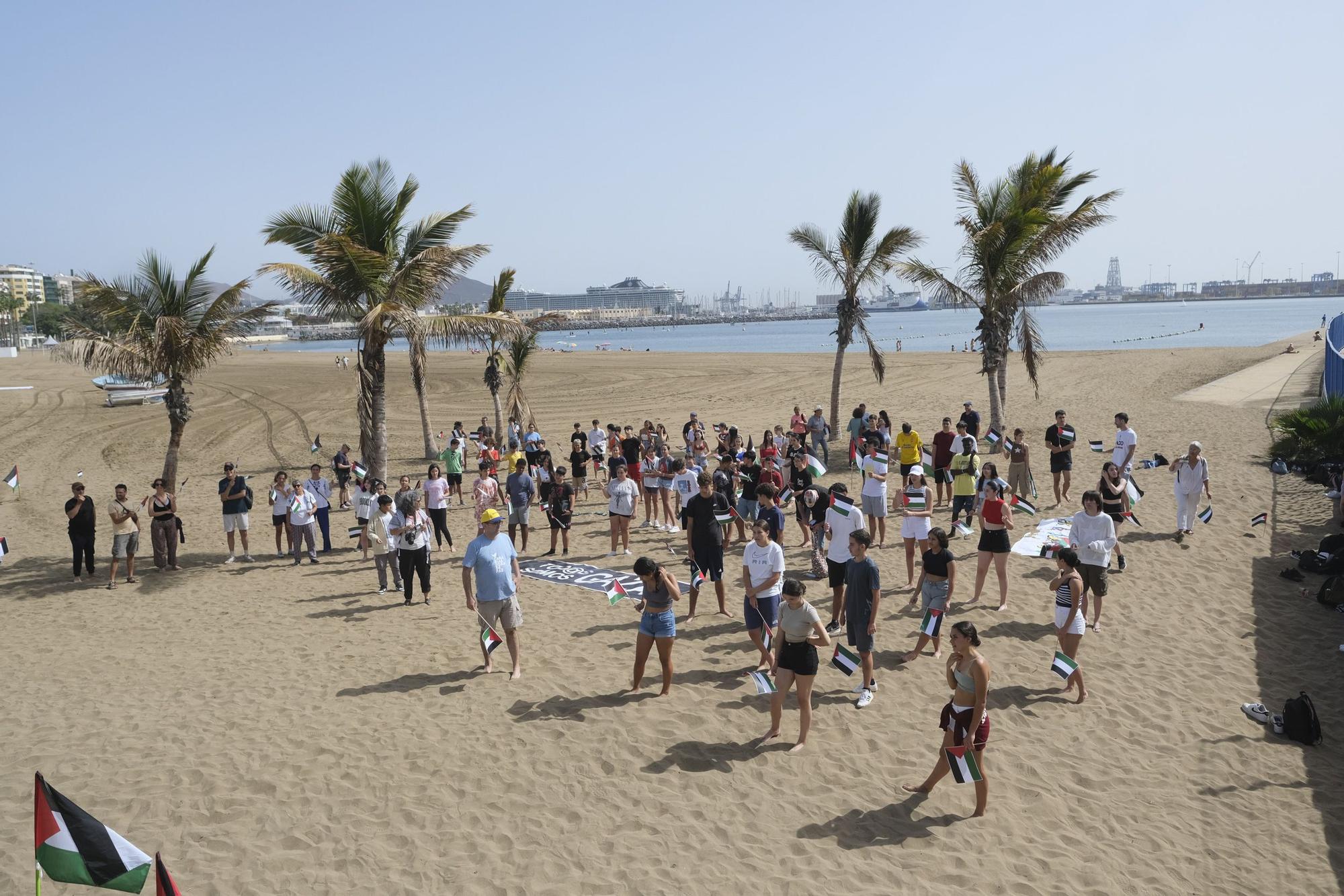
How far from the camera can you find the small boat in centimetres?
3359

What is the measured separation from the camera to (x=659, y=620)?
24.7ft

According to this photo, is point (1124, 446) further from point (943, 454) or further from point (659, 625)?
point (659, 625)

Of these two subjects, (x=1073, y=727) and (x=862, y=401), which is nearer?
(x=1073, y=727)

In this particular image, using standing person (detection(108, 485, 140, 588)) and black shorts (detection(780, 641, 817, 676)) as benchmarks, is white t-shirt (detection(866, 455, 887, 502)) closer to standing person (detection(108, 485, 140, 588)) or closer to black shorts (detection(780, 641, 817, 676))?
black shorts (detection(780, 641, 817, 676))

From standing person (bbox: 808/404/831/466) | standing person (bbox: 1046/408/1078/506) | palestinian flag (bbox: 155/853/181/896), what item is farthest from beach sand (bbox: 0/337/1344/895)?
standing person (bbox: 808/404/831/466)

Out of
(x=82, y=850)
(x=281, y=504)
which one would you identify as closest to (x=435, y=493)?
(x=281, y=504)

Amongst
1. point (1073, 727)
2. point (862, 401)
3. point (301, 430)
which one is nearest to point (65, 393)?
point (301, 430)

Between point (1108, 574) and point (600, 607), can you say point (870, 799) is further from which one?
point (1108, 574)

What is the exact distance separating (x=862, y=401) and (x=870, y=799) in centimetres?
2656

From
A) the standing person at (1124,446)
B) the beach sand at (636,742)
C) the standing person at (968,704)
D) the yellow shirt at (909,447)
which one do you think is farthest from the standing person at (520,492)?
→ the standing person at (1124,446)

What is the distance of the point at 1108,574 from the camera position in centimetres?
1077

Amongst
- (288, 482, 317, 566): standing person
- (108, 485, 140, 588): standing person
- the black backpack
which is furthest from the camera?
(288, 482, 317, 566): standing person

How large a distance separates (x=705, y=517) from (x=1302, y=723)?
5473 millimetres

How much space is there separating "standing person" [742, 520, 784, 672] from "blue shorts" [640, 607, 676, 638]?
76 centimetres
